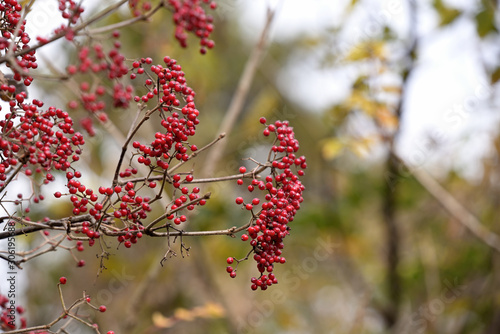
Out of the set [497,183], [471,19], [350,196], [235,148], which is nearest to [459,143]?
[497,183]

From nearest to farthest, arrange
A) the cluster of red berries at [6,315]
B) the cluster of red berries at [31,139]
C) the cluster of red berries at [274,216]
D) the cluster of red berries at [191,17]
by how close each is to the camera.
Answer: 1. the cluster of red berries at [31,139]
2. the cluster of red berries at [274,216]
3. the cluster of red berries at [6,315]
4. the cluster of red berries at [191,17]

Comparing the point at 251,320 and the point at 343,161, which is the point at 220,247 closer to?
the point at 251,320

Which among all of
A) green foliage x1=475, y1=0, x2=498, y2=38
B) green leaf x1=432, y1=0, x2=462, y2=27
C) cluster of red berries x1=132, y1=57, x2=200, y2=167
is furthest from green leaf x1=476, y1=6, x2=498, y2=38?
cluster of red berries x1=132, y1=57, x2=200, y2=167

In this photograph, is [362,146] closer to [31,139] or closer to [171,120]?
[171,120]

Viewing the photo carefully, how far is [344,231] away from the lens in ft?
13.2

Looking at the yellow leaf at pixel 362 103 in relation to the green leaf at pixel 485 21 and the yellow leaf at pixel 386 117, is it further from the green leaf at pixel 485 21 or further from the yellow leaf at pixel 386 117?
the green leaf at pixel 485 21

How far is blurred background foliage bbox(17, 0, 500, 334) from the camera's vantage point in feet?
10.5

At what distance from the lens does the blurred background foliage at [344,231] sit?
320cm

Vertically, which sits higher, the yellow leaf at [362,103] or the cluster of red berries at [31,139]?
the yellow leaf at [362,103]

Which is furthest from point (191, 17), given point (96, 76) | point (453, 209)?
point (453, 209)

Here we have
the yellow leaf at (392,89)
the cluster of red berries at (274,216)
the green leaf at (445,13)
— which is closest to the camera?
the cluster of red berries at (274,216)

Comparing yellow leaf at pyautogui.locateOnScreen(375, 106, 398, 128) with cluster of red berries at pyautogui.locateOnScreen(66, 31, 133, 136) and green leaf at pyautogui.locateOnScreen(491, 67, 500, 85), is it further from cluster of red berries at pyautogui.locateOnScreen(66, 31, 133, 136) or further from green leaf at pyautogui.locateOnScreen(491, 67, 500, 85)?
cluster of red berries at pyautogui.locateOnScreen(66, 31, 133, 136)

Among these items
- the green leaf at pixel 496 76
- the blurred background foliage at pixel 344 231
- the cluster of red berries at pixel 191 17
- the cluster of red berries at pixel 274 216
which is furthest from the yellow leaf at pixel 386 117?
the cluster of red berries at pixel 274 216

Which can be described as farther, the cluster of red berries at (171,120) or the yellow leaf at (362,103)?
the yellow leaf at (362,103)
